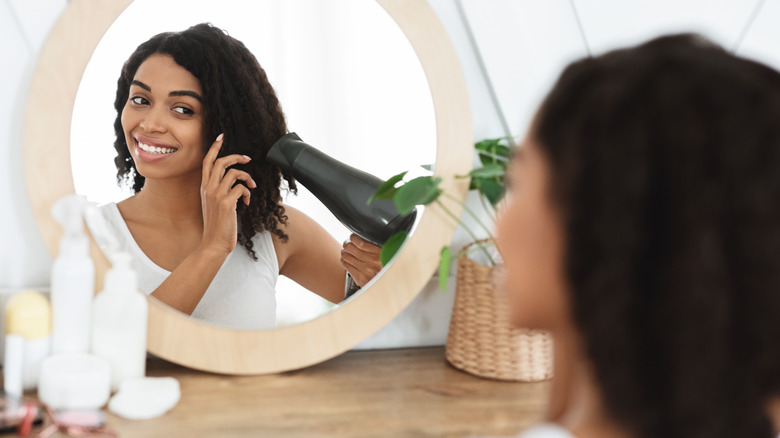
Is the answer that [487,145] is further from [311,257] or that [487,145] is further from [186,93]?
[186,93]

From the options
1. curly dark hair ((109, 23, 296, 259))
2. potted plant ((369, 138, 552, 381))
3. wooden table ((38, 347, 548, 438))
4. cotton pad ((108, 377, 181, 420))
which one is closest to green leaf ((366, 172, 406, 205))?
potted plant ((369, 138, 552, 381))

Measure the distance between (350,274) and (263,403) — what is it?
19 centimetres

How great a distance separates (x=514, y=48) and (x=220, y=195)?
16.5 inches

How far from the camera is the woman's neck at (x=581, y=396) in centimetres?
43

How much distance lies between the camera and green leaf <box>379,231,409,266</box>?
0.86 metres

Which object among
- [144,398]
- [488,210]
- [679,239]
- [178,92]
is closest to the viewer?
[679,239]

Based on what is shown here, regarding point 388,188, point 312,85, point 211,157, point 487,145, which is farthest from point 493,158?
point 211,157

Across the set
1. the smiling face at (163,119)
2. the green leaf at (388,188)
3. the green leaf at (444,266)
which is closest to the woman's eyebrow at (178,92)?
the smiling face at (163,119)

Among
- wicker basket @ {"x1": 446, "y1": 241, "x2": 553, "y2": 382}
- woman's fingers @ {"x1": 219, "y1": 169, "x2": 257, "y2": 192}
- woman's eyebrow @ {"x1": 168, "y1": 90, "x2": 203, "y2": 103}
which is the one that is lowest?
wicker basket @ {"x1": 446, "y1": 241, "x2": 553, "y2": 382}

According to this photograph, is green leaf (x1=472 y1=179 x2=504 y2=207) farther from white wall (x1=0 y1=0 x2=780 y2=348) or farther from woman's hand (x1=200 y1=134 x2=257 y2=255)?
woman's hand (x1=200 y1=134 x2=257 y2=255)

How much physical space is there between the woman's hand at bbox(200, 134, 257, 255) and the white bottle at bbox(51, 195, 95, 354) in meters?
0.14

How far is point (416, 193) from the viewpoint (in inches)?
32.7

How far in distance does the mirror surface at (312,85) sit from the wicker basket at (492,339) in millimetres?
160

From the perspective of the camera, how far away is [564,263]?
0.42 meters
